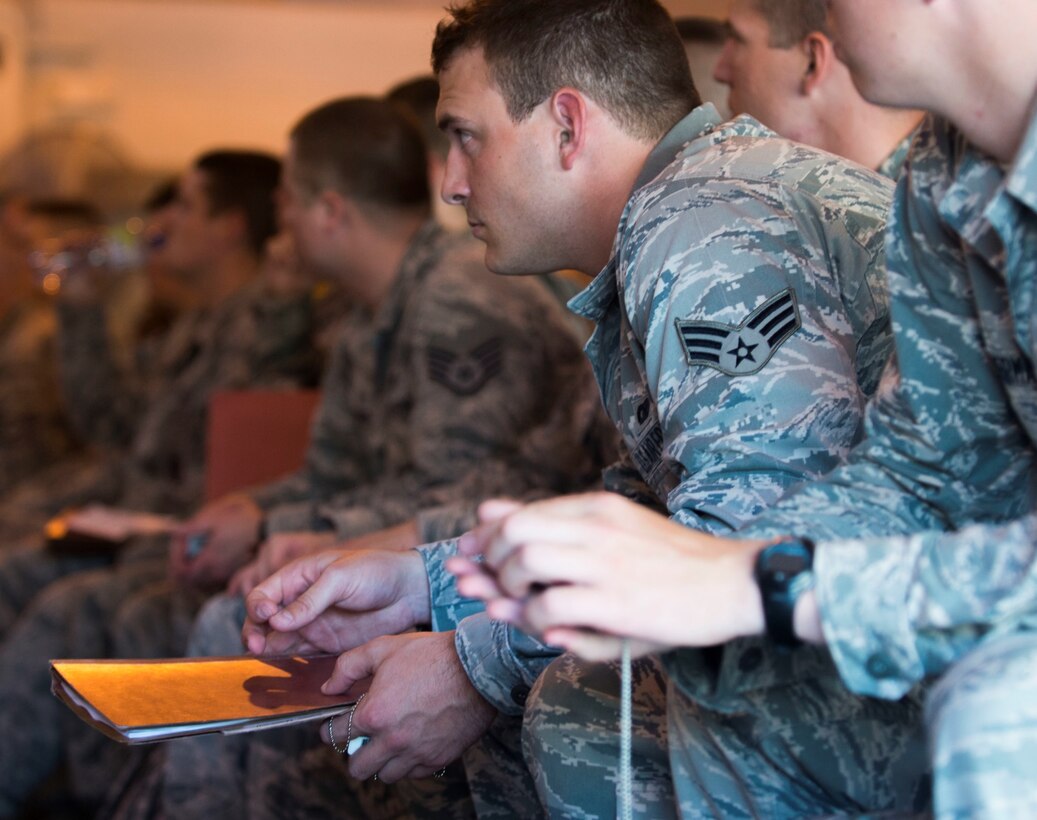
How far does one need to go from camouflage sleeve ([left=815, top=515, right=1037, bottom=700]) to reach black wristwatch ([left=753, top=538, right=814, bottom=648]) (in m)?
0.01

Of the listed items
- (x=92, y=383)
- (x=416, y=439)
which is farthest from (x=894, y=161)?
(x=92, y=383)

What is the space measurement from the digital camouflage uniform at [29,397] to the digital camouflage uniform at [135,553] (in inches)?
21.1

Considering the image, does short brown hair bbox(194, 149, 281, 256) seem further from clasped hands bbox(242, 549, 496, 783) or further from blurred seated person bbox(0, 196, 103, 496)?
clasped hands bbox(242, 549, 496, 783)

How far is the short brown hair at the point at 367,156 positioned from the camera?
2.77m

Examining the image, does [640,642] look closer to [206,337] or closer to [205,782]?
[205,782]

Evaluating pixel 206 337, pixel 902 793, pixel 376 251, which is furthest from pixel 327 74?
pixel 902 793

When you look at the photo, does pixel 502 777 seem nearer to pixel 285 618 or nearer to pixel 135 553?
pixel 285 618

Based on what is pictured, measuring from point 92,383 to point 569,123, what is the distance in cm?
296

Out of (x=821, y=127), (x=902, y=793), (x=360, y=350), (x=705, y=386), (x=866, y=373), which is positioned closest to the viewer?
(x=902, y=793)

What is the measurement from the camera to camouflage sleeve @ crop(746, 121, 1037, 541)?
105cm

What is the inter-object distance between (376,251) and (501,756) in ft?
4.86

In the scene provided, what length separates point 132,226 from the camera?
4934mm

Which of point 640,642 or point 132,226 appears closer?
point 640,642

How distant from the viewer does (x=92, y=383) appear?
4164mm
